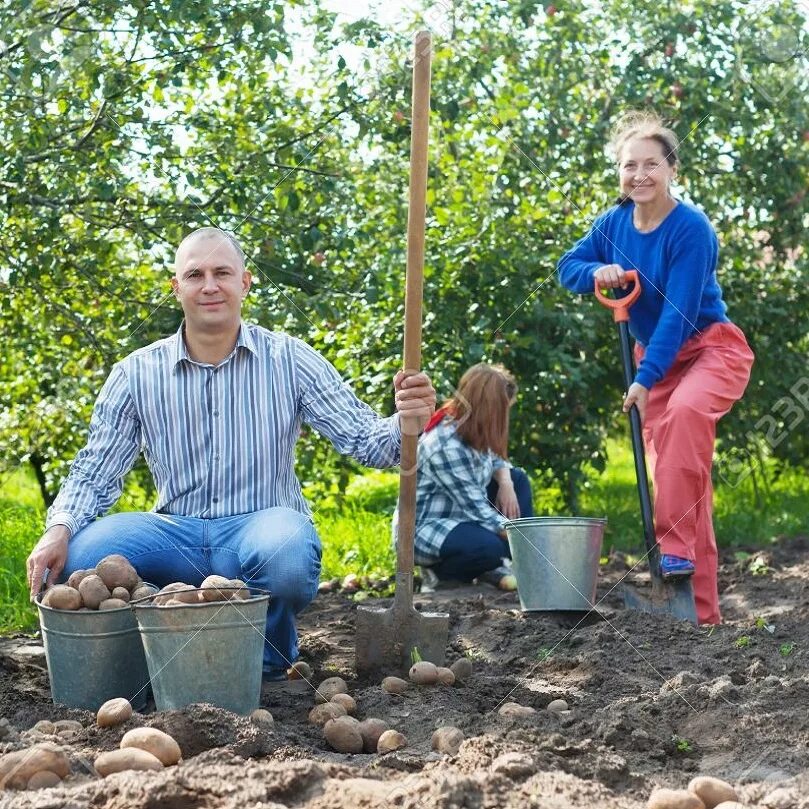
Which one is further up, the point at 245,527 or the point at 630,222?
the point at 630,222

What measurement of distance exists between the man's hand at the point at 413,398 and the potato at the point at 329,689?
2.30 feet

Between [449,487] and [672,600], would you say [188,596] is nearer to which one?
Answer: [672,600]

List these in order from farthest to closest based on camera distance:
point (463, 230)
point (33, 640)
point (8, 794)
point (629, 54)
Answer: point (629, 54) → point (463, 230) → point (33, 640) → point (8, 794)

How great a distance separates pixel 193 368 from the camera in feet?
11.6

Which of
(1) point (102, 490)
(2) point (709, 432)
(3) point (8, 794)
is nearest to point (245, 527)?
(1) point (102, 490)

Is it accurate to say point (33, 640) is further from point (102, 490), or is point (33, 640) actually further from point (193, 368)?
point (193, 368)

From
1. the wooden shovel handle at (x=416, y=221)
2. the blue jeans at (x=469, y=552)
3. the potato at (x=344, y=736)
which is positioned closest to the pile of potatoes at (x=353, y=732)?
the potato at (x=344, y=736)

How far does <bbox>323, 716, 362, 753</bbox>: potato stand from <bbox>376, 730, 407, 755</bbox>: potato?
0.06 meters

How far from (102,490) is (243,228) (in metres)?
1.97

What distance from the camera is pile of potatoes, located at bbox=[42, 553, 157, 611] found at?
9.66ft

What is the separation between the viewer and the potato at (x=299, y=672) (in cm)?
337

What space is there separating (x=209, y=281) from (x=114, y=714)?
4.38 ft

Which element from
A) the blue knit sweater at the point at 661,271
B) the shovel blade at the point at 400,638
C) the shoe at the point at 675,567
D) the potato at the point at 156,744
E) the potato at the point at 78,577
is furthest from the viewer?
the blue knit sweater at the point at 661,271

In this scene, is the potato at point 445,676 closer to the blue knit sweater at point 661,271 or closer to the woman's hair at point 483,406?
the blue knit sweater at point 661,271
